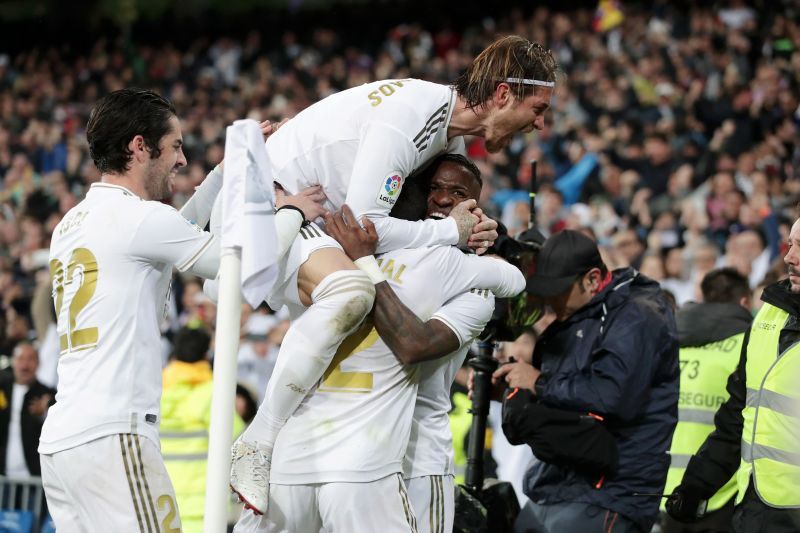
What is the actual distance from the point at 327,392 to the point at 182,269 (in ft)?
2.29

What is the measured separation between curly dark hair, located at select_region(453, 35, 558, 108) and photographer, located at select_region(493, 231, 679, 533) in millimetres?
1059

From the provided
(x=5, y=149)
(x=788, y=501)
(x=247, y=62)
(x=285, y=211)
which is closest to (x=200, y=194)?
(x=285, y=211)

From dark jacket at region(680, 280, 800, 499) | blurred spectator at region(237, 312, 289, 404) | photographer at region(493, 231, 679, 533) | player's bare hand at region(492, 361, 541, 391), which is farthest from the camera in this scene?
blurred spectator at region(237, 312, 289, 404)

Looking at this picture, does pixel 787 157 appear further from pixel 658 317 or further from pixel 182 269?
pixel 182 269

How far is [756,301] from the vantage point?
769cm

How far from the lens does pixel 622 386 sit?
4883 mm

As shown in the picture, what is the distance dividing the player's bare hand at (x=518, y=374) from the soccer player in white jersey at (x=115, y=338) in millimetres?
1876

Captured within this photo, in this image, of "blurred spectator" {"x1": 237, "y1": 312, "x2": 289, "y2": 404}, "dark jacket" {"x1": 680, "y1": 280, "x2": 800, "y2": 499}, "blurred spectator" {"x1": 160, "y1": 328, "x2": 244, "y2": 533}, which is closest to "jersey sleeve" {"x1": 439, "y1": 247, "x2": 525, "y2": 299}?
"dark jacket" {"x1": 680, "y1": 280, "x2": 800, "y2": 499}

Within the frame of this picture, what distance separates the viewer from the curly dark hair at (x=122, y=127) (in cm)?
385

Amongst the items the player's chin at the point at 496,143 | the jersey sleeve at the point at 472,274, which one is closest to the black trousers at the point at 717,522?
the jersey sleeve at the point at 472,274

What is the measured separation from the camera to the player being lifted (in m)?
3.90

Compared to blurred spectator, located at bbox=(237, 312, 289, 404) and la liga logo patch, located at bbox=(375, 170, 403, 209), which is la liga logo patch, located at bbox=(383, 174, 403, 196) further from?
blurred spectator, located at bbox=(237, 312, 289, 404)

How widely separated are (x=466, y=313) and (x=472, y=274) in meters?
0.17

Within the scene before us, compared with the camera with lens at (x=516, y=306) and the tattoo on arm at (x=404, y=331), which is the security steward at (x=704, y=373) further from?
the tattoo on arm at (x=404, y=331)
